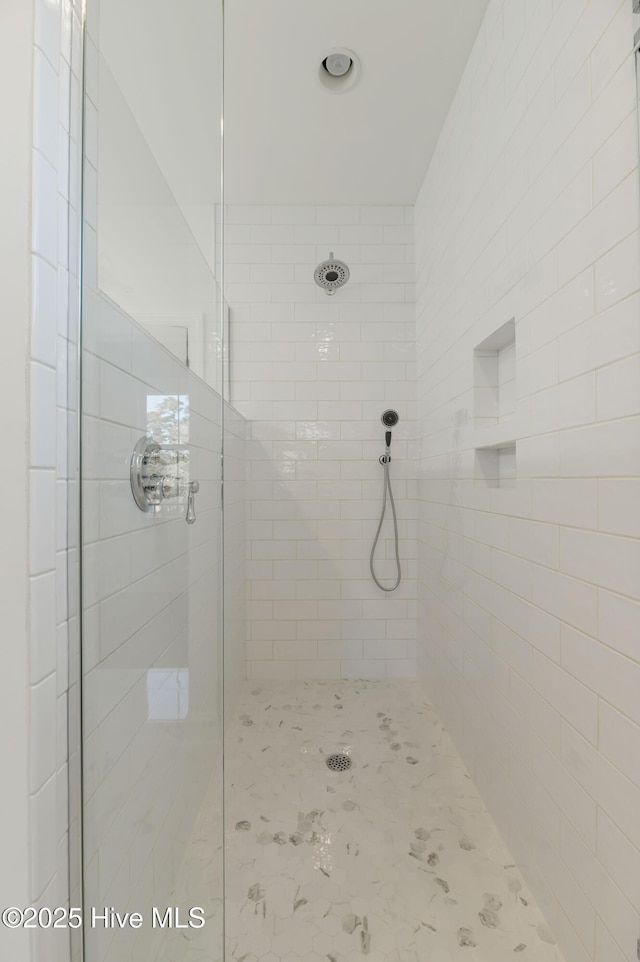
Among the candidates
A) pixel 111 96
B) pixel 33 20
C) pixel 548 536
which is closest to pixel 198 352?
pixel 111 96

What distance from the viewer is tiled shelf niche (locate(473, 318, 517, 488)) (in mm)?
1529

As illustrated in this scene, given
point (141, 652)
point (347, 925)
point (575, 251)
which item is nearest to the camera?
point (141, 652)

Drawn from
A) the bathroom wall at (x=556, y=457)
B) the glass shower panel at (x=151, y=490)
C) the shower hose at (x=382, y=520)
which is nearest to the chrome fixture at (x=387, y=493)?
the shower hose at (x=382, y=520)

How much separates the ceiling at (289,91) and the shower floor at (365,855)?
1861 mm

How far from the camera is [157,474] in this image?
36.3 inches

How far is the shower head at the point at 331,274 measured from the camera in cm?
244

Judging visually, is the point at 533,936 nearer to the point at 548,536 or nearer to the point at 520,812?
the point at 520,812

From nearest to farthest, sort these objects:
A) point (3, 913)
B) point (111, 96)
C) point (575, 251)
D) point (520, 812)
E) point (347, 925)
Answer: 1. point (3, 913)
2. point (111, 96)
3. point (575, 251)
4. point (347, 925)
5. point (520, 812)

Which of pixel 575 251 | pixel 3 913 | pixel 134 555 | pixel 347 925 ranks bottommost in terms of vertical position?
pixel 347 925

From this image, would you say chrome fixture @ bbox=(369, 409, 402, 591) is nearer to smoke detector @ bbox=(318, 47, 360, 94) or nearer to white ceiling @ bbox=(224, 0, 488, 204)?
white ceiling @ bbox=(224, 0, 488, 204)

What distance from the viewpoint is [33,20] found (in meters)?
0.59

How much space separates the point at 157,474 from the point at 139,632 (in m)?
0.31

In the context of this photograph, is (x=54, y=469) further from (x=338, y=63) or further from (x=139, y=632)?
(x=338, y=63)

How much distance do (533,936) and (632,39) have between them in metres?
1.92
